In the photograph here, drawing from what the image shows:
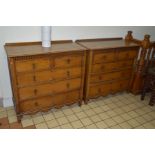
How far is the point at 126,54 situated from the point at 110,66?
1.27 feet

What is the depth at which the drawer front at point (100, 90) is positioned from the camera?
3.23 metres

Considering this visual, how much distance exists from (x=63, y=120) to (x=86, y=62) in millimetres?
1063

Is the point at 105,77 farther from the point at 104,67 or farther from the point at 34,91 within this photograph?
the point at 34,91

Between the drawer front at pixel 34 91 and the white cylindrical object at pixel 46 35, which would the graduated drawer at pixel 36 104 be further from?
the white cylindrical object at pixel 46 35

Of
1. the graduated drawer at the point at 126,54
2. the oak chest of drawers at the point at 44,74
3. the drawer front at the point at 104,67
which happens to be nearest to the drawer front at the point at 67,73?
the oak chest of drawers at the point at 44,74

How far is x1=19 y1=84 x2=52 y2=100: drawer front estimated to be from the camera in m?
2.57

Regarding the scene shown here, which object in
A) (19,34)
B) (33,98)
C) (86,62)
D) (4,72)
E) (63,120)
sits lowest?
(63,120)

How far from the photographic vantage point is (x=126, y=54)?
3221mm

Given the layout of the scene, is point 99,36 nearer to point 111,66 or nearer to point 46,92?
point 111,66

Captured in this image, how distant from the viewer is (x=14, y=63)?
2314mm

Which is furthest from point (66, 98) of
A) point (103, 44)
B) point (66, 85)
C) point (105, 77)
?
point (103, 44)

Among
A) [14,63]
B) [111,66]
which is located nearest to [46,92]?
[14,63]

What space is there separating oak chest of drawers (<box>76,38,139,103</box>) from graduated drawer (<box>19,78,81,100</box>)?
296mm

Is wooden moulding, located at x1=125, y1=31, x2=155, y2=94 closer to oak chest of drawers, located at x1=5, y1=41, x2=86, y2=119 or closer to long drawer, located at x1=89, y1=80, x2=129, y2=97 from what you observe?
long drawer, located at x1=89, y1=80, x2=129, y2=97
